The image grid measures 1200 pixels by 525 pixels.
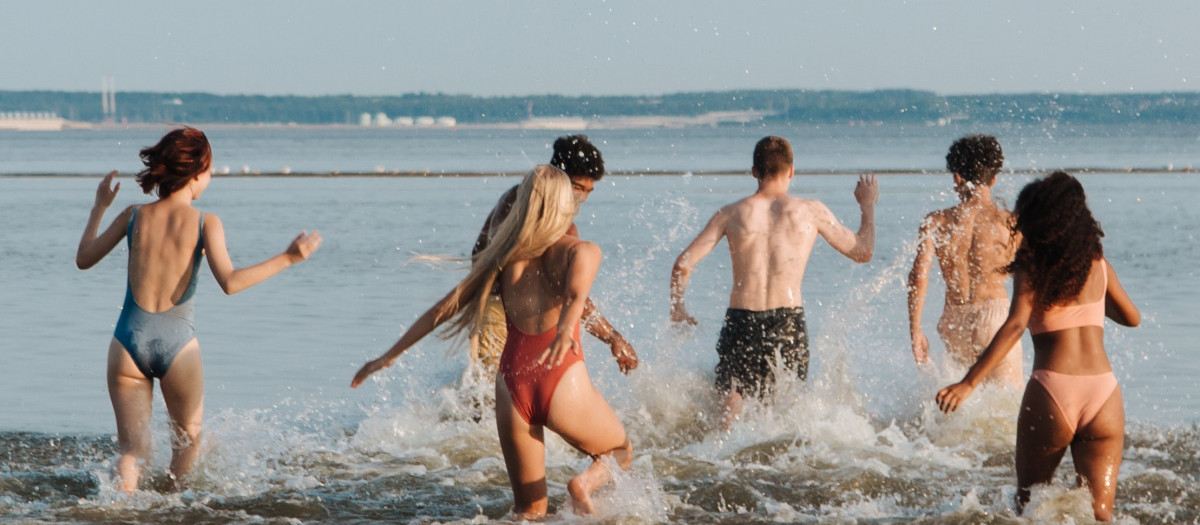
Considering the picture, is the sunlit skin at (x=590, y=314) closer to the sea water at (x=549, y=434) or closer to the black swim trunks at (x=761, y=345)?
the sea water at (x=549, y=434)

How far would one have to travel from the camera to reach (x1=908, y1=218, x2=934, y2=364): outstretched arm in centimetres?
775

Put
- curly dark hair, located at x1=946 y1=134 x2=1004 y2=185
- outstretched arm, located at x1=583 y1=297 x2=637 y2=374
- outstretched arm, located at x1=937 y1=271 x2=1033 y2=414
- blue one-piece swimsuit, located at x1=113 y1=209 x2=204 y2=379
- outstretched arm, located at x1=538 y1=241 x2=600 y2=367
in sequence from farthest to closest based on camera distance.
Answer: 1. curly dark hair, located at x1=946 y1=134 x2=1004 y2=185
2. outstretched arm, located at x1=583 y1=297 x2=637 y2=374
3. blue one-piece swimsuit, located at x1=113 y1=209 x2=204 y2=379
4. outstretched arm, located at x1=937 y1=271 x2=1033 y2=414
5. outstretched arm, located at x1=538 y1=241 x2=600 y2=367

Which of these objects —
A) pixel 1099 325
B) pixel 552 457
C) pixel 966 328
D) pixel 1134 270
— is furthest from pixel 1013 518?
pixel 1134 270

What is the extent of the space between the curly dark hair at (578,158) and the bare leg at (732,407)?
1.71 m

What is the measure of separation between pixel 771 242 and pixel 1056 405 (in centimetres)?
263

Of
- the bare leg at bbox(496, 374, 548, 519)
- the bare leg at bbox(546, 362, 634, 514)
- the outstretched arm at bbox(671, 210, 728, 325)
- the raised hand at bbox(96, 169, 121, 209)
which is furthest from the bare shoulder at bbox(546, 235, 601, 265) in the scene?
the outstretched arm at bbox(671, 210, 728, 325)

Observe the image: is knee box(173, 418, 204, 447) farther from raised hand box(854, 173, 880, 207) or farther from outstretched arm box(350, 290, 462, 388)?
raised hand box(854, 173, 880, 207)

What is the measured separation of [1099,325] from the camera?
5.30m

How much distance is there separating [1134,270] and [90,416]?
1359cm

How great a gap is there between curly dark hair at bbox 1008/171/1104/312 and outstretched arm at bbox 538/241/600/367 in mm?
1730

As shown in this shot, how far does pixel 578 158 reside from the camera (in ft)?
22.6

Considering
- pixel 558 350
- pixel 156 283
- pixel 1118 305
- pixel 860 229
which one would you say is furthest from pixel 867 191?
pixel 156 283

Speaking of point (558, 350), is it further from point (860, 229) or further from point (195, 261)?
point (860, 229)

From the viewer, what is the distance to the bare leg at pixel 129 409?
5.86 m
